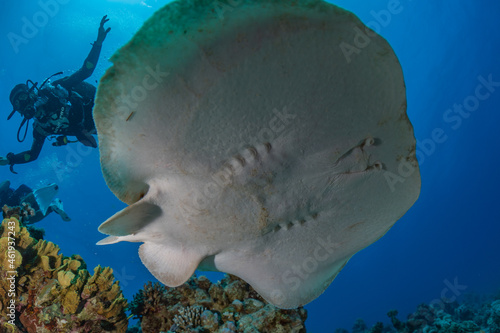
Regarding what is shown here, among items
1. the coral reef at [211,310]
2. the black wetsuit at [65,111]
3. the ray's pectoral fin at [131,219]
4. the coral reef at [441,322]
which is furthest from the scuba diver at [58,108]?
the coral reef at [441,322]

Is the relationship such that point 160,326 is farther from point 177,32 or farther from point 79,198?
point 79,198

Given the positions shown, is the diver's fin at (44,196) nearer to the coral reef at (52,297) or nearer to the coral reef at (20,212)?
the coral reef at (20,212)

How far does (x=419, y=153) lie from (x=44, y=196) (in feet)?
161

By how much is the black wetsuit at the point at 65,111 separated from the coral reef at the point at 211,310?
583 cm

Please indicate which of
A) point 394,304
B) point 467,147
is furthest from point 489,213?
point 394,304

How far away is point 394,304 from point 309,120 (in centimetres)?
6712

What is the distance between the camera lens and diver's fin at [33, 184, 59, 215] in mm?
8670

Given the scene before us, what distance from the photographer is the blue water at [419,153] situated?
2784cm

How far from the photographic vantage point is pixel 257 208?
2.10m

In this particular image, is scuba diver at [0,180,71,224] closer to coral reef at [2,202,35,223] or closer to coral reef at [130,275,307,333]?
coral reef at [2,202,35,223]

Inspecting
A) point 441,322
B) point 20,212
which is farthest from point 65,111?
point 441,322

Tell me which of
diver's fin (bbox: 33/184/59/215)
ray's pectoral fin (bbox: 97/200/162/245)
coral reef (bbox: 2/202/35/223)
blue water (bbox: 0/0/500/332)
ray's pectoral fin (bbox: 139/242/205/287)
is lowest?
ray's pectoral fin (bbox: 139/242/205/287)

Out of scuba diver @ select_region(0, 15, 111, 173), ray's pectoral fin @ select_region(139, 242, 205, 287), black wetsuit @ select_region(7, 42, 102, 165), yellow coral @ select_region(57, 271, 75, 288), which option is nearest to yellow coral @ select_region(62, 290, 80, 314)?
yellow coral @ select_region(57, 271, 75, 288)

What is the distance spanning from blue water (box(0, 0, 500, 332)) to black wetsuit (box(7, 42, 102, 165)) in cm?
442
